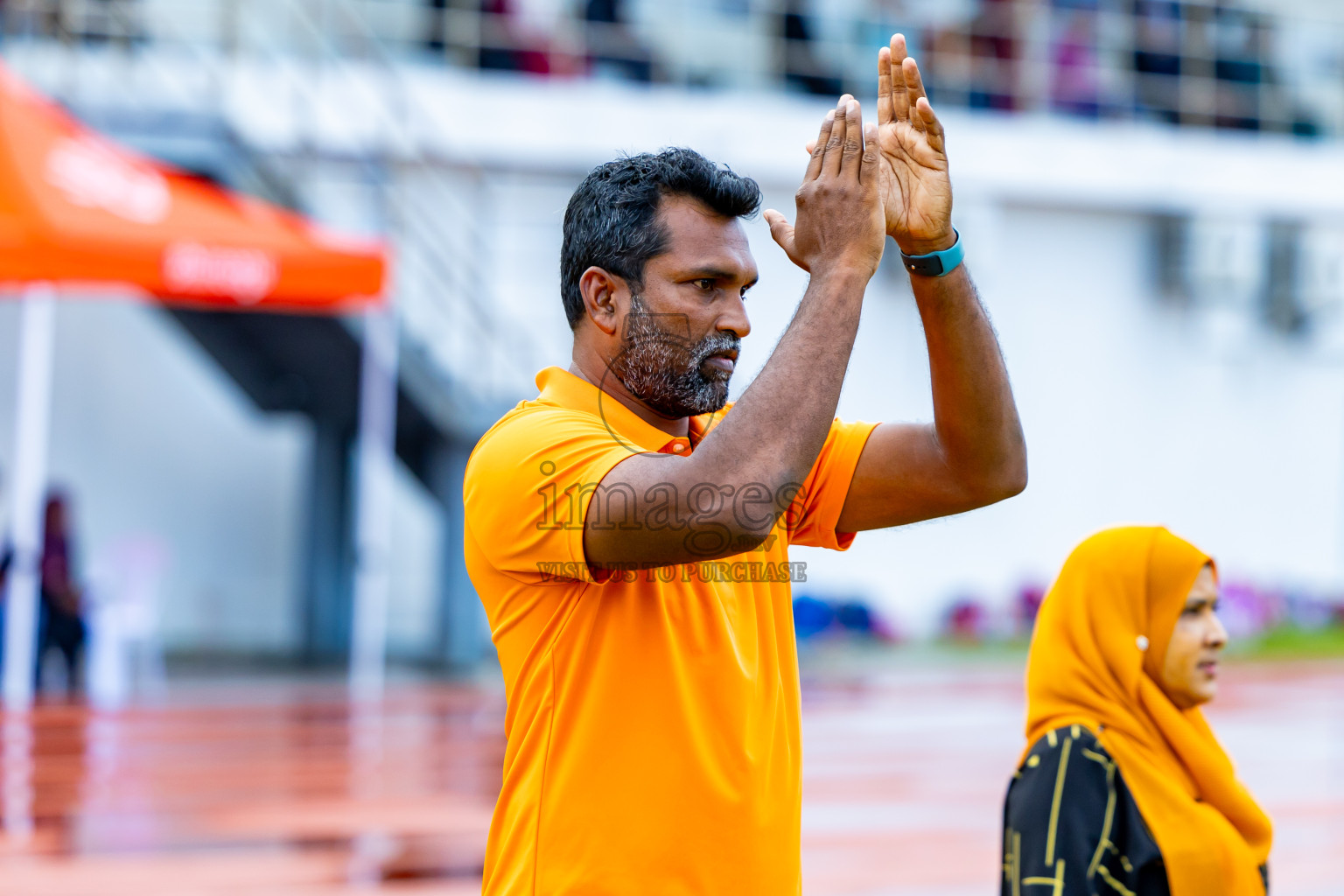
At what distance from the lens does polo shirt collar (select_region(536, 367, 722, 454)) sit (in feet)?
6.93

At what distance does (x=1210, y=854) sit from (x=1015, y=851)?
1.44 ft

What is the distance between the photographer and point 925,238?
2.14 m

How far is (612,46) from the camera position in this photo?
50.3 ft

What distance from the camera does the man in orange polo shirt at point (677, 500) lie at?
1.82 m

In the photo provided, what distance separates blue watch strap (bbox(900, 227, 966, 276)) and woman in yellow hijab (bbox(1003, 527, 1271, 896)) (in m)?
1.32

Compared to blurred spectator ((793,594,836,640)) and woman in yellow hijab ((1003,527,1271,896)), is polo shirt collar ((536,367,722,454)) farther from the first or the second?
blurred spectator ((793,594,836,640))

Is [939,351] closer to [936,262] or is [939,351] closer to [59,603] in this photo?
[936,262]

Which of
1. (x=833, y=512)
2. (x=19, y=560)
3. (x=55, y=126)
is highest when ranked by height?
(x=55, y=126)

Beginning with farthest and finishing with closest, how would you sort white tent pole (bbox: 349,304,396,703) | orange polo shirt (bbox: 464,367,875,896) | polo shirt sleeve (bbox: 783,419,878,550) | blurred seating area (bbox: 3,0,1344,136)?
1. blurred seating area (bbox: 3,0,1344,136)
2. white tent pole (bbox: 349,304,396,703)
3. polo shirt sleeve (bbox: 783,419,878,550)
4. orange polo shirt (bbox: 464,367,875,896)

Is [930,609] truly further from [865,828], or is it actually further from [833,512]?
[833,512]

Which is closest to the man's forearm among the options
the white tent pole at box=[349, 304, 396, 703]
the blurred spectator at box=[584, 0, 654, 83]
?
the white tent pole at box=[349, 304, 396, 703]

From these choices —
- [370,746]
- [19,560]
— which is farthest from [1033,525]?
[19,560]

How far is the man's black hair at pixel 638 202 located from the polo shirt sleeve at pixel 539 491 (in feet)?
0.80

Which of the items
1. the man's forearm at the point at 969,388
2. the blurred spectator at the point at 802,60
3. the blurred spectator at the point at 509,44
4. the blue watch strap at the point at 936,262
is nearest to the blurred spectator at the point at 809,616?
the blurred spectator at the point at 802,60
